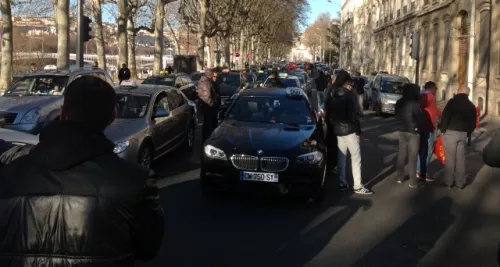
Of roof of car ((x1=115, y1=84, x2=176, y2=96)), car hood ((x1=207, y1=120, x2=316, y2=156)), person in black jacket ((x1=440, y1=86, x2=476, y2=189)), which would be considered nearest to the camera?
car hood ((x1=207, y1=120, x2=316, y2=156))

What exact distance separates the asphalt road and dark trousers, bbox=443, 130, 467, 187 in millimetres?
297

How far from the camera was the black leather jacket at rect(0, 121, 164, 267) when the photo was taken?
6.44ft

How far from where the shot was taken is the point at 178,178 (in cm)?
915

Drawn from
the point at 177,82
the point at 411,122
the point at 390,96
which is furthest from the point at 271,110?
the point at 390,96

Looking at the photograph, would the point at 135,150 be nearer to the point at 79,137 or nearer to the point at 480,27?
the point at 79,137

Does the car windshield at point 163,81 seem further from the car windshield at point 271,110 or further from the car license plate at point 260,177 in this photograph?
the car license plate at point 260,177

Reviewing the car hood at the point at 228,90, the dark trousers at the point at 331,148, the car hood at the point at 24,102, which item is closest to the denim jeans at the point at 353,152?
the dark trousers at the point at 331,148

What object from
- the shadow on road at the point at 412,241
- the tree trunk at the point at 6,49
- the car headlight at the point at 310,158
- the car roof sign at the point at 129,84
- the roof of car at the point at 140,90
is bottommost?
the shadow on road at the point at 412,241

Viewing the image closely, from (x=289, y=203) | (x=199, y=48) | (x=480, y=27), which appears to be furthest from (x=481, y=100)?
(x=199, y=48)

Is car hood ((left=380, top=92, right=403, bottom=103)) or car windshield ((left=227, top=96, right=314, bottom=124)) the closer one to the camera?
car windshield ((left=227, top=96, right=314, bottom=124))

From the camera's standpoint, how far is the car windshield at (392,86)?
23.0m

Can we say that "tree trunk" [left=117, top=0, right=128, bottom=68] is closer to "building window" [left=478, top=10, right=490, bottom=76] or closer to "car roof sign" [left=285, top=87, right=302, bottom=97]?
"building window" [left=478, top=10, right=490, bottom=76]

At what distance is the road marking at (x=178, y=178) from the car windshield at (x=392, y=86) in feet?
50.2

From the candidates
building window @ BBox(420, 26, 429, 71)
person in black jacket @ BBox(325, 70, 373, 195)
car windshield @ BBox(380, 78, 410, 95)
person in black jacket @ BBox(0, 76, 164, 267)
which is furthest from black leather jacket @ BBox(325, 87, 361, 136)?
building window @ BBox(420, 26, 429, 71)
